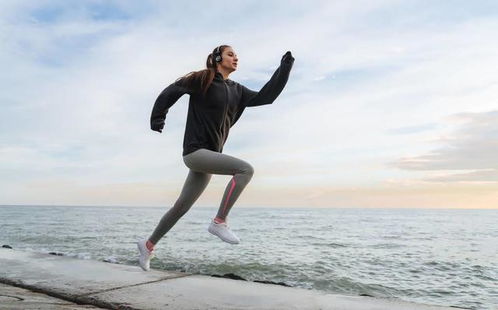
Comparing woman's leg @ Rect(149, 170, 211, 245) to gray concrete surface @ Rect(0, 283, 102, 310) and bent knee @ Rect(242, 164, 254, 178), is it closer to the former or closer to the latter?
bent knee @ Rect(242, 164, 254, 178)

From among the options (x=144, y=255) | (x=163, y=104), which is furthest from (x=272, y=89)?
(x=144, y=255)

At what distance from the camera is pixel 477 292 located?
9641 mm

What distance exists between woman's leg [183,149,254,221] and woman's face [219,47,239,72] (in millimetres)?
838

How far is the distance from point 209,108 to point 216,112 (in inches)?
2.8

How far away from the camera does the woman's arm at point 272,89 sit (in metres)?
3.97

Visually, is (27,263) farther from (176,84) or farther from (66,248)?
(66,248)

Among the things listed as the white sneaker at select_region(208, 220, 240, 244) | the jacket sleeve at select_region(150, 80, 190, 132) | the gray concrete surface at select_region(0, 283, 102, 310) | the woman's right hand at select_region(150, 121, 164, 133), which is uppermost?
the jacket sleeve at select_region(150, 80, 190, 132)

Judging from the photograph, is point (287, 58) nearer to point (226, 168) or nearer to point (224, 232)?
point (226, 168)

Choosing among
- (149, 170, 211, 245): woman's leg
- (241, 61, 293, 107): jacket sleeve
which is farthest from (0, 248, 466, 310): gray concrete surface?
(241, 61, 293, 107): jacket sleeve

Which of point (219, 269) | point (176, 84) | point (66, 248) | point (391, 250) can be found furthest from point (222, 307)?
point (391, 250)

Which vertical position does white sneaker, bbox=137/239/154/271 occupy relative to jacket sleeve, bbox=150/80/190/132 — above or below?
below

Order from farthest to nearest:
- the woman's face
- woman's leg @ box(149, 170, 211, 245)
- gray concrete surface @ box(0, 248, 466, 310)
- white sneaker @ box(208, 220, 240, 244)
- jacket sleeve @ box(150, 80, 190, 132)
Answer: woman's leg @ box(149, 170, 211, 245) < the woman's face < jacket sleeve @ box(150, 80, 190, 132) < white sneaker @ box(208, 220, 240, 244) < gray concrete surface @ box(0, 248, 466, 310)

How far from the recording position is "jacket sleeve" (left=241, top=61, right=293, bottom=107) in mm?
4008

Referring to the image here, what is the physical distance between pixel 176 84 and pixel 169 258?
982cm
